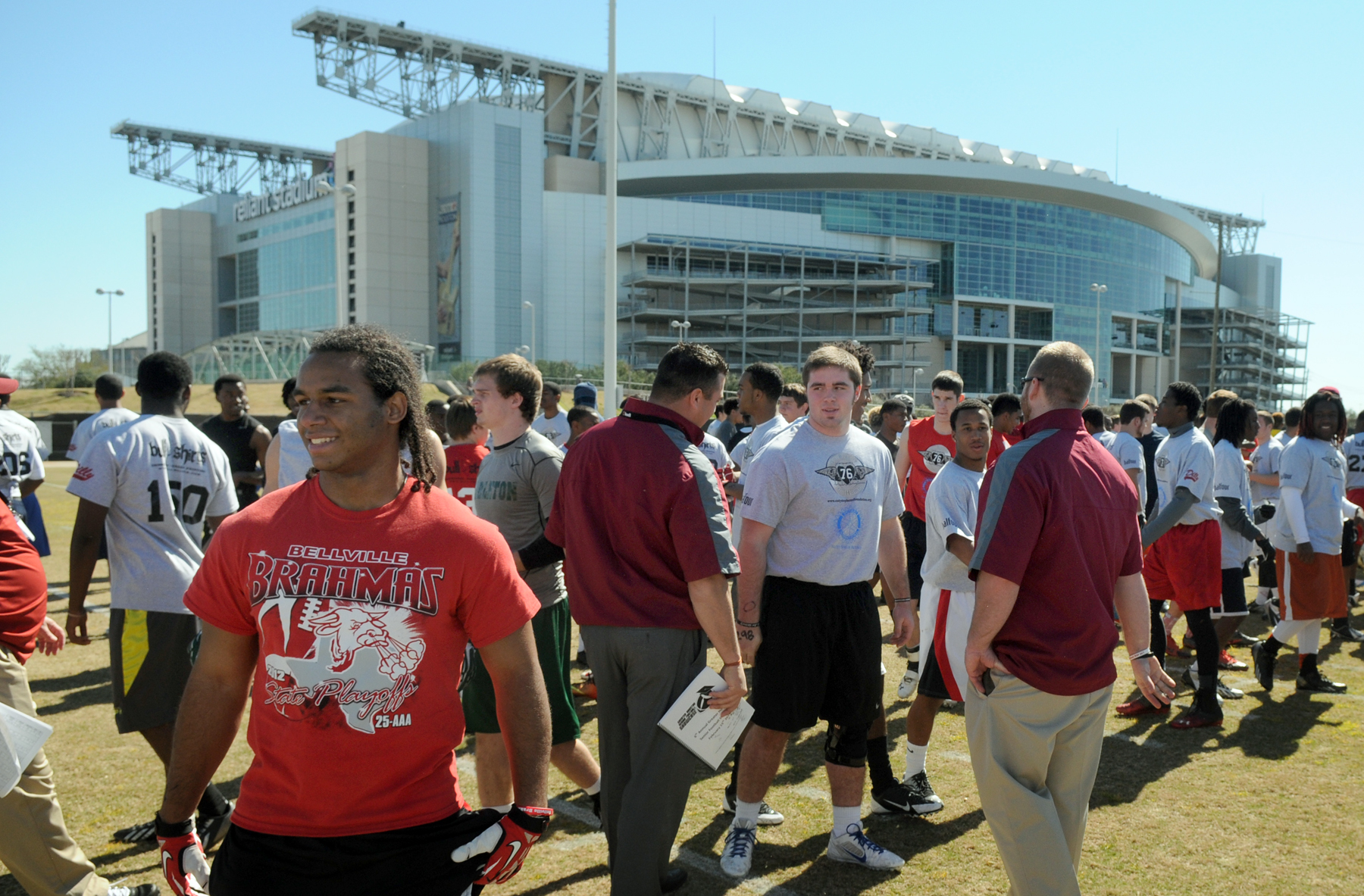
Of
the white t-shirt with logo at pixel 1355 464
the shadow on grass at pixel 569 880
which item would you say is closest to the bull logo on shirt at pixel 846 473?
the shadow on grass at pixel 569 880

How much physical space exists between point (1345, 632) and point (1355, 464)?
5.63ft

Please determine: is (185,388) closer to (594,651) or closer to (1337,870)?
(594,651)

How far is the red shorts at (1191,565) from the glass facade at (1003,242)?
244ft

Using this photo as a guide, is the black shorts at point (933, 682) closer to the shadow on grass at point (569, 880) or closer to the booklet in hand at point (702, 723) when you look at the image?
the booklet in hand at point (702, 723)

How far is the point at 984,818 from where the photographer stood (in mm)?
4789

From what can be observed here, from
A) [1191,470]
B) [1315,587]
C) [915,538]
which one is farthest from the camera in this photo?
[915,538]

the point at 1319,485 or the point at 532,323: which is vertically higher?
the point at 532,323

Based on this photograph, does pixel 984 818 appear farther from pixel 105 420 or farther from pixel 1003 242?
pixel 1003 242

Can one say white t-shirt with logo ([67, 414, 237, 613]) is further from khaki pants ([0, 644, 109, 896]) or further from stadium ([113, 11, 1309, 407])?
stadium ([113, 11, 1309, 407])

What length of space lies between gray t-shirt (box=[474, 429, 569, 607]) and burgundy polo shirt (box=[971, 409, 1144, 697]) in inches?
76.0

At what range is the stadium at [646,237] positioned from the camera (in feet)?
226

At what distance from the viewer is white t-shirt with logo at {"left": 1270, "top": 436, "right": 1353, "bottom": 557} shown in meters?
6.90

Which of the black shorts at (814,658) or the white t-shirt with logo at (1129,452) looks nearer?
the black shorts at (814,658)

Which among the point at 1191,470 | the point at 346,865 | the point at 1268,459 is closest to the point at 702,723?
the point at 346,865
